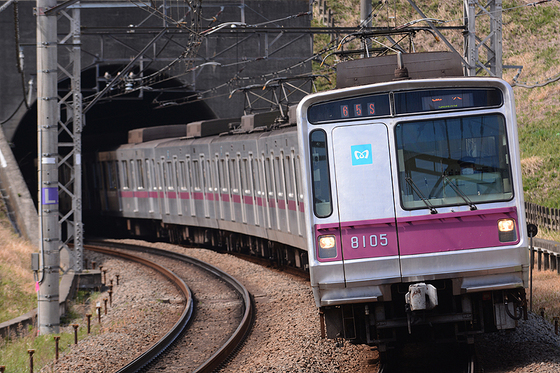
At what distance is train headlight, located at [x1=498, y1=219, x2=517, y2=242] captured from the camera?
24.2ft

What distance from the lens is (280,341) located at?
9.99 metres

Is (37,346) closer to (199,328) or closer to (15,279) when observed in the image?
(199,328)

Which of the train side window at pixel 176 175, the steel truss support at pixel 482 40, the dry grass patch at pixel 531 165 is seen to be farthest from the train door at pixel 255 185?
the dry grass patch at pixel 531 165

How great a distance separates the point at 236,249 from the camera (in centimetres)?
2145

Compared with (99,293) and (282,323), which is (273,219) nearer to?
(99,293)

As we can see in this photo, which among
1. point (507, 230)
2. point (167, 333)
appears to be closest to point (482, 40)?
point (167, 333)

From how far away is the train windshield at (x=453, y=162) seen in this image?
7.42 m

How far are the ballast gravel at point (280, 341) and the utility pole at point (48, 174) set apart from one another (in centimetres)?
100

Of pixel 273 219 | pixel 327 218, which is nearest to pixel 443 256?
pixel 327 218

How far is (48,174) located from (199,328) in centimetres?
324

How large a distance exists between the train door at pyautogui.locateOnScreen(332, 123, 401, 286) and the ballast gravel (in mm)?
1237

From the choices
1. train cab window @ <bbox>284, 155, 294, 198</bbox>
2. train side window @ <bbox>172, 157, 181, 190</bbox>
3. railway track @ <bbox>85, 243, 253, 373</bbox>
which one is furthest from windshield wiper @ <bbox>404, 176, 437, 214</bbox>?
train side window @ <bbox>172, 157, 181, 190</bbox>

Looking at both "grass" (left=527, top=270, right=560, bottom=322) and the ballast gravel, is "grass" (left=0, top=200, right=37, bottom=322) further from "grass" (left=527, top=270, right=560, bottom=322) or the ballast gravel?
"grass" (left=527, top=270, right=560, bottom=322)

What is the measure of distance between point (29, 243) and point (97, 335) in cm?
1131
